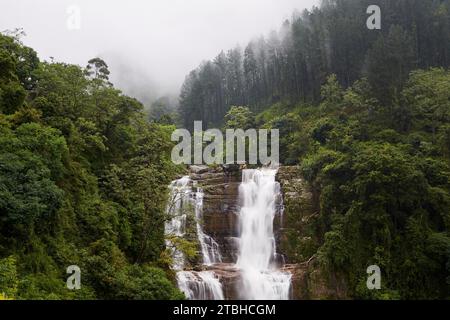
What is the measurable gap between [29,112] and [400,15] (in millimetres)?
48803

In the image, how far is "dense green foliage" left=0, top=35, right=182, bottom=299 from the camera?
58.1 feet

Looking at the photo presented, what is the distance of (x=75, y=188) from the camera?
2322 centimetres

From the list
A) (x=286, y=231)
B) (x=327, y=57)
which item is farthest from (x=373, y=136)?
(x=327, y=57)

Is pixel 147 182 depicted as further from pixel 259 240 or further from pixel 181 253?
pixel 259 240

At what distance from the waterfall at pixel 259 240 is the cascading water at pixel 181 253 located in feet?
5.66

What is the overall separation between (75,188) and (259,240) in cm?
1343

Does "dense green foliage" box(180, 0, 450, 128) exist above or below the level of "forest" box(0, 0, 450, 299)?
above

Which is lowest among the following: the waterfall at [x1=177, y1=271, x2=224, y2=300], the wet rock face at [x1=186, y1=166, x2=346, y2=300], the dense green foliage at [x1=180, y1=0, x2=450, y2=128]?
the waterfall at [x1=177, y1=271, x2=224, y2=300]

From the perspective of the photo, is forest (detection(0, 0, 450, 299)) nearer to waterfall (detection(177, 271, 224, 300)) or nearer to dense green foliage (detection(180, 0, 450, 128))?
dense green foliage (detection(180, 0, 450, 128))

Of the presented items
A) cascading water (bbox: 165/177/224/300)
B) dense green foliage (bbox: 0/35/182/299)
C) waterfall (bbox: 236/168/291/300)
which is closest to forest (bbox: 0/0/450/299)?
dense green foliage (bbox: 0/35/182/299)

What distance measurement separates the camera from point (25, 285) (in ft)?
53.8

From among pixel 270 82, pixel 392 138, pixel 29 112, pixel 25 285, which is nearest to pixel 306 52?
pixel 270 82

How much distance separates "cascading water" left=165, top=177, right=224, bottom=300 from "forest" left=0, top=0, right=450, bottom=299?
1.13m
